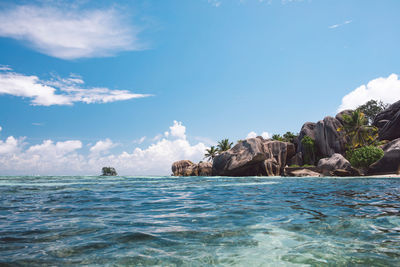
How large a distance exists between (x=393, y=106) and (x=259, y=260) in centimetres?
4943

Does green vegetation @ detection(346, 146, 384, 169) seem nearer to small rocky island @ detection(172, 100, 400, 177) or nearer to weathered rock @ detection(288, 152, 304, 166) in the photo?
small rocky island @ detection(172, 100, 400, 177)

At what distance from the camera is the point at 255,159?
37.6m

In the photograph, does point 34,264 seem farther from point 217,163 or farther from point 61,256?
point 217,163

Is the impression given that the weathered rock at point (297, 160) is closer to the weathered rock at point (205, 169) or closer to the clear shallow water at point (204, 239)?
the weathered rock at point (205, 169)

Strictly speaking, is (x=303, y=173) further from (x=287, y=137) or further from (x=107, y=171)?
(x=107, y=171)

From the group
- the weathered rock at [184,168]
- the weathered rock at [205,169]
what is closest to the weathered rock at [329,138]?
the weathered rock at [205,169]

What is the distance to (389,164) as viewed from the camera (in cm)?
2784

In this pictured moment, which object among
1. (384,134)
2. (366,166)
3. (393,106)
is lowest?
(366,166)

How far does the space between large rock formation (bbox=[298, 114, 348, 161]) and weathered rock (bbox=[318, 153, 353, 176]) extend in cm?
1102

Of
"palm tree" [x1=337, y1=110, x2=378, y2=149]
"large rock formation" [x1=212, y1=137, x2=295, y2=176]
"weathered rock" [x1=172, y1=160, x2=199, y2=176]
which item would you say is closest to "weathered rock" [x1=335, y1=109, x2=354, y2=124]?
"palm tree" [x1=337, y1=110, x2=378, y2=149]

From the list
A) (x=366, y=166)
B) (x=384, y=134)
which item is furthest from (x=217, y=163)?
(x=384, y=134)

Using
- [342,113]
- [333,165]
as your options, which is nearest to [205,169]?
[333,165]

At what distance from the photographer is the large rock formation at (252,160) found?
37.9 metres

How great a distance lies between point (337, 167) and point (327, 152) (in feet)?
43.5
